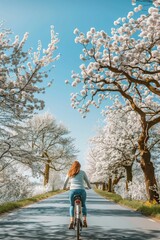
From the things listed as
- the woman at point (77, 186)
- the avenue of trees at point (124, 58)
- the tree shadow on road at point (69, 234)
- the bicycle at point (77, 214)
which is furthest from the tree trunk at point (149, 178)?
the bicycle at point (77, 214)

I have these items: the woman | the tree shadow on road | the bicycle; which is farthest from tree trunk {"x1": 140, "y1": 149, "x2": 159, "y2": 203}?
the bicycle

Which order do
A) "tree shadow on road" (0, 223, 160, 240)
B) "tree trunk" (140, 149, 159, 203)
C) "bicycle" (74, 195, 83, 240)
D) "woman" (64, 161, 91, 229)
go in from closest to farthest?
"bicycle" (74, 195, 83, 240) → "tree shadow on road" (0, 223, 160, 240) → "woman" (64, 161, 91, 229) → "tree trunk" (140, 149, 159, 203)

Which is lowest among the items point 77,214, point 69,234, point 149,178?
point 69,234

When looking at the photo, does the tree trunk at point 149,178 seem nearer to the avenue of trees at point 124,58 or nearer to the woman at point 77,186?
the avenue of trees at point 124,58

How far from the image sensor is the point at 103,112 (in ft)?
69.2

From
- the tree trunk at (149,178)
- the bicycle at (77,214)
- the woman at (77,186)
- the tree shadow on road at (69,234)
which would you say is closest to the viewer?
the bicycle at (77,214)

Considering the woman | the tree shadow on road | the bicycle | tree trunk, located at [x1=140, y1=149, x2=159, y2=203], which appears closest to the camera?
the bicycle

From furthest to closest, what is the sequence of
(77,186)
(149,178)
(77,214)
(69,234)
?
(149,178)
(69,234)
(77,186)
(77,214)

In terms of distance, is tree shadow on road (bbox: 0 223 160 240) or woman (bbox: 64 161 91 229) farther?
woman (bbox: 64 161 91 229)

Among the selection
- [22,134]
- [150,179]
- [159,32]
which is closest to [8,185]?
[150,179]

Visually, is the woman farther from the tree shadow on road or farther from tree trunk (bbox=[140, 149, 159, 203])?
tree trunk (bbox=[140, 149, 159, 203])

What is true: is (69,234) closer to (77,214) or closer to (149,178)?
(77,214)

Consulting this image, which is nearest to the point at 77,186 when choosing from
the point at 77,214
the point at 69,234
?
the point at 77,214

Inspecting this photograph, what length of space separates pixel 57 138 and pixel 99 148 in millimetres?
11784
